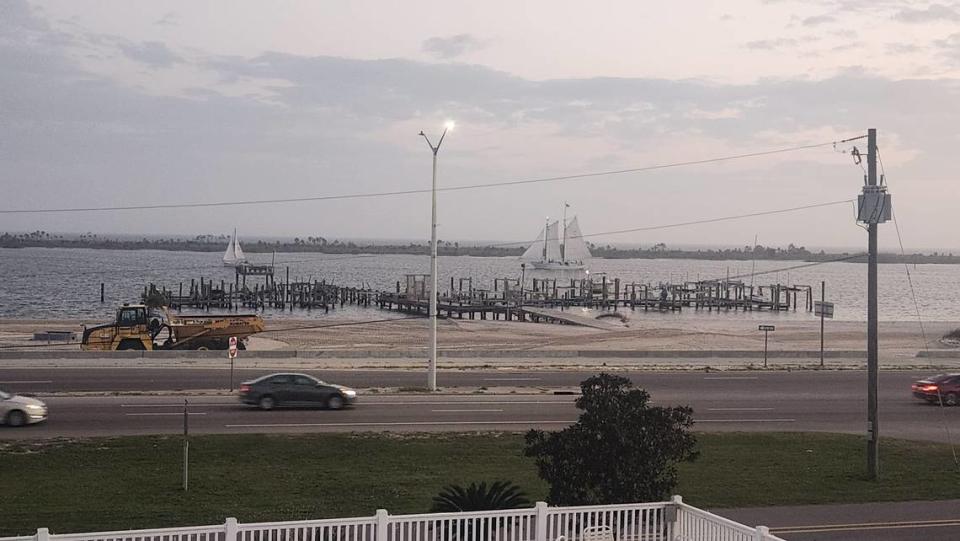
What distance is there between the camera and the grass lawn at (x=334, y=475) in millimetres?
15188

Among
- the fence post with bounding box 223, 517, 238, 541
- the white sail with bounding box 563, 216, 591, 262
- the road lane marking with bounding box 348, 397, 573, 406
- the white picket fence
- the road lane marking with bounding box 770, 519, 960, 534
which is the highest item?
A: the white sail with bounding box 563, 216, 591, 262

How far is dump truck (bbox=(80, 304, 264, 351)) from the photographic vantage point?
145ft

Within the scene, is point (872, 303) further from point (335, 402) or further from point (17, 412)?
point (17, 412)

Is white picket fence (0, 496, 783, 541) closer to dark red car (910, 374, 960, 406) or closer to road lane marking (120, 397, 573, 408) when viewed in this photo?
road lane marking (120, 397, 573, 408)

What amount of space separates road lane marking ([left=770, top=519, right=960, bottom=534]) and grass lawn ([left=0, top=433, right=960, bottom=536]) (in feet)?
5.35

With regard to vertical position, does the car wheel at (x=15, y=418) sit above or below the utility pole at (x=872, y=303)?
below

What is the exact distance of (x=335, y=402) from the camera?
27500mm

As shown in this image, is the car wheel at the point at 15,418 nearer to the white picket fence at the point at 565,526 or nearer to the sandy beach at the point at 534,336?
the white picket fence at the point at 565,526

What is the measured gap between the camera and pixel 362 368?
1515 inches

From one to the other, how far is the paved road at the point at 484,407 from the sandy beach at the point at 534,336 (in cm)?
1635

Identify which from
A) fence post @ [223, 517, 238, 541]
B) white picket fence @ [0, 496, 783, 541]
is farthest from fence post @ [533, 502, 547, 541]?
fence post @ [223, 517, 238, 541]

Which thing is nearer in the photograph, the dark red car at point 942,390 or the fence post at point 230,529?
the fence post at point 230,529

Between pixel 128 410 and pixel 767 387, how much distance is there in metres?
21.9

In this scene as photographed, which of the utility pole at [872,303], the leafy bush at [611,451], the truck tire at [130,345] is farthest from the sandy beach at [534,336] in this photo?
the leafy bush at [611,451]
